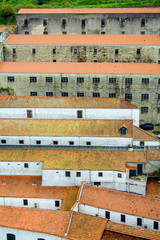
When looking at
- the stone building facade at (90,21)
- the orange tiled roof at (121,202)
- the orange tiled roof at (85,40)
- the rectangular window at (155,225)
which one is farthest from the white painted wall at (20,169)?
the stone building facade at (90,21)

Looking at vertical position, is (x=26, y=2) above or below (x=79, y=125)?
above

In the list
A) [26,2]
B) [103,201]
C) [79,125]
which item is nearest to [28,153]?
[79,125]

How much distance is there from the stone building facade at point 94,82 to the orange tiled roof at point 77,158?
16.1 metres

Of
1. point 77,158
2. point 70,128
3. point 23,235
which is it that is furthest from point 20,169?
point 23,235

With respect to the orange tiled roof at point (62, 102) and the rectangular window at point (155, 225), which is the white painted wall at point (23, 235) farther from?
the orange tiled roof at point (62, 102)

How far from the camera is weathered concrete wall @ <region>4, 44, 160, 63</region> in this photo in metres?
73.0

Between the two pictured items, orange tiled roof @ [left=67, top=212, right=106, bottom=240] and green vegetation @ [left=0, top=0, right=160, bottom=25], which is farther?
green vegetation @ [left=0, top=0, right=160, bottom=25]

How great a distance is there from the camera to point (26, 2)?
11575 cm

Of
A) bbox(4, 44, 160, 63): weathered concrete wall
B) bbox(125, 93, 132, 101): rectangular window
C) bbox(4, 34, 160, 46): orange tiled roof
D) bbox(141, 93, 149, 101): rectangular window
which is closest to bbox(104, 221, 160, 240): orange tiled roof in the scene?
bbox(125, 93, 132, 101): rectangular window

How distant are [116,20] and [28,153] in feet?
141

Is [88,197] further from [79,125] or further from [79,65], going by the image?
[79,65]

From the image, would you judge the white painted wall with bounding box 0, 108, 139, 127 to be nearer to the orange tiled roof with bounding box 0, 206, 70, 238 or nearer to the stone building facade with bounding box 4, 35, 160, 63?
the stone building facade with bounding box 4, 35, 160, 63

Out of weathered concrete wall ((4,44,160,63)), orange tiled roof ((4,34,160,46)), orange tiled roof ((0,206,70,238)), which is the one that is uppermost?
orange tiled roof ((4,34,160,46))

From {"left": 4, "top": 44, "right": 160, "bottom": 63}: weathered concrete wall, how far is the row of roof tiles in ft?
70.4
